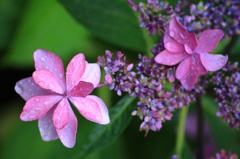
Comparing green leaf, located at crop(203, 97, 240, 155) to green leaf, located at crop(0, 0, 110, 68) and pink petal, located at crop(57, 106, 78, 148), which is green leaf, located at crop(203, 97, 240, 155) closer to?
green leaf, located at crop(0, 0, 110, 68)

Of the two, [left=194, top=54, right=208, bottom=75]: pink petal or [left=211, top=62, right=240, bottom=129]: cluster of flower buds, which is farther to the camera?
[left=211, top=62, right=240, bottom=129]: cluster of flower buds

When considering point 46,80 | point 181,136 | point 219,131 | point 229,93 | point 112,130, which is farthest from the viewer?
point 219,131

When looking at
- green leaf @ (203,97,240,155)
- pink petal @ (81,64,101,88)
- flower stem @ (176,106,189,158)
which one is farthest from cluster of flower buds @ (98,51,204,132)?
green leaf @ (203,97,240,155)

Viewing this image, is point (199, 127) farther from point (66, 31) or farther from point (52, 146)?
point (66, 31)

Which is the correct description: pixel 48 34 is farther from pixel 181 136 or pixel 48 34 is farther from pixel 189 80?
pixel 189 80

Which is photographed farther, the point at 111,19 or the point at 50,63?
the point at 111,19

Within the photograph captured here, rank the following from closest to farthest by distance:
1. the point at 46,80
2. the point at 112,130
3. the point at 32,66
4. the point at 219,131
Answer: the point at 46,80 → the point at 112,130 → the point at 219,131 → the point at 32,66

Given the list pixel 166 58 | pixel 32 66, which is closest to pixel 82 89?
pixel 166 58
